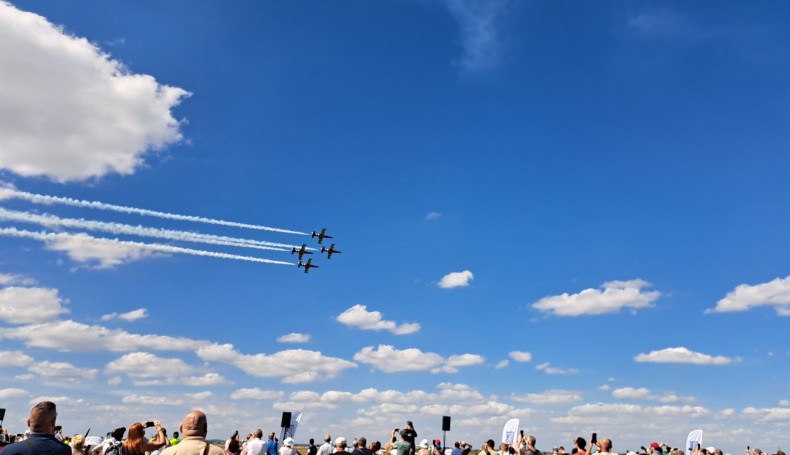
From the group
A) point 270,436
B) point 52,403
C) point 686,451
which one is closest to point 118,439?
point 52,403

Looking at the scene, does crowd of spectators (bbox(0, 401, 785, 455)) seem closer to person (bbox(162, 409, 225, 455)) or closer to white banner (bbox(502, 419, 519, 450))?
person (bbox(162, 409, 225, 455))

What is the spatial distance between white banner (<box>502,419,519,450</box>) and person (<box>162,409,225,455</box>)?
1749 centimetres

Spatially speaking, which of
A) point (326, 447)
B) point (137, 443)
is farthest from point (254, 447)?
point (137, 443)

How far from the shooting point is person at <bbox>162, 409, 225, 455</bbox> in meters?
5.96

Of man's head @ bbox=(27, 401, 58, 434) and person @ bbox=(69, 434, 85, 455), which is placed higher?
man's head @ bbox=(27, 401, 58, 434)

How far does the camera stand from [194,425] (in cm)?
608

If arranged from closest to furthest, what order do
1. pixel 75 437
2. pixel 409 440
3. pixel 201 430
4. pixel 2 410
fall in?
pixel 201 430
pixel 75 437
pixel 409 440
pixel 2 410

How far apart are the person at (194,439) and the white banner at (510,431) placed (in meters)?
17.5

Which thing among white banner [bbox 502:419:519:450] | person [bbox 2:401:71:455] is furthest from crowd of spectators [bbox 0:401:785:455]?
white banner [bbox 502:419:519:450]

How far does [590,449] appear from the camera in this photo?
12.5 m

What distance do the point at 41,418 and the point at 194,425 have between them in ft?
4.68

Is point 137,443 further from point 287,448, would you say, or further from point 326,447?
point 326,447

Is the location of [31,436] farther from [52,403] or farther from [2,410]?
[2,410]

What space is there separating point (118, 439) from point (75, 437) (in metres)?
1.86
